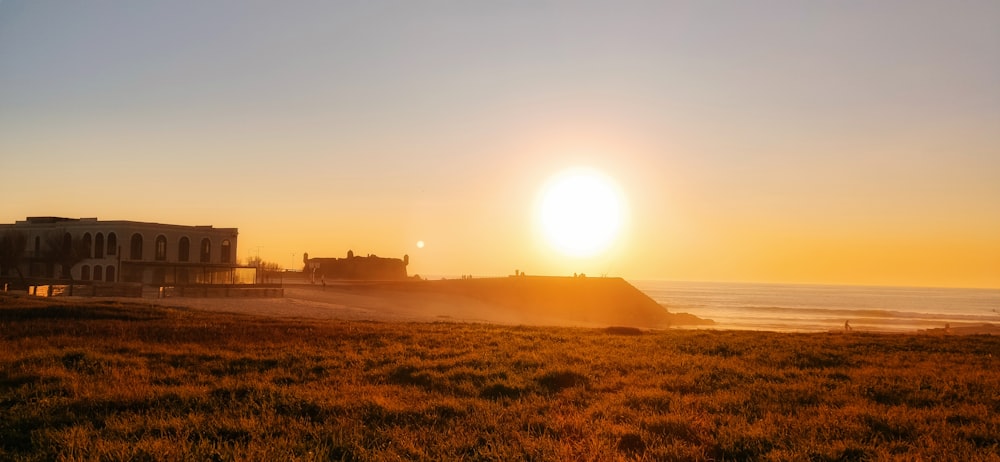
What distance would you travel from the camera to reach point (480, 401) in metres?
11.9

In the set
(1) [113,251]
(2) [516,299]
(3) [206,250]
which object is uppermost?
(3) [206,250]

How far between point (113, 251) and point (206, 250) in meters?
10.5

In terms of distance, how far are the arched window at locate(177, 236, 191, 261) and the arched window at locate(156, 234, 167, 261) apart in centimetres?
168

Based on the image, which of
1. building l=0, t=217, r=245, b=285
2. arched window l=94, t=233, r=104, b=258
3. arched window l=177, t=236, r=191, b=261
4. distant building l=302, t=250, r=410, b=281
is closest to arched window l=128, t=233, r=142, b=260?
building l=0, t=217, r=245, b=285

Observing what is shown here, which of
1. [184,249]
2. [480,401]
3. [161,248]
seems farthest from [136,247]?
[480,401]

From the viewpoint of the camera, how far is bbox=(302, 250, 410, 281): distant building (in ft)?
408

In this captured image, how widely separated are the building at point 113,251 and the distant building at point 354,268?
131ft

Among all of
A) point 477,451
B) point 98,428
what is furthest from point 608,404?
point 98,428

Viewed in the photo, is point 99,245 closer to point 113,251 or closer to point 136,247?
point 113,251

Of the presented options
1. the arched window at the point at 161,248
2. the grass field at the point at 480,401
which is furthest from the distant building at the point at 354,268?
the grass field at the point at 480,401

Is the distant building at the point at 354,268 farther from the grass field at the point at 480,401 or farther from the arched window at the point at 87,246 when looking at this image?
the grass field at the point at 480,401

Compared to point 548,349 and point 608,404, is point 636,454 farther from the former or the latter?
point 548,349

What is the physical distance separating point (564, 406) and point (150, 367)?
9789mm

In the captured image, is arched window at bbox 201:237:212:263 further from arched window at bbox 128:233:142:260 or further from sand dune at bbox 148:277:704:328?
sand dune at bbox 148:277:704:328
